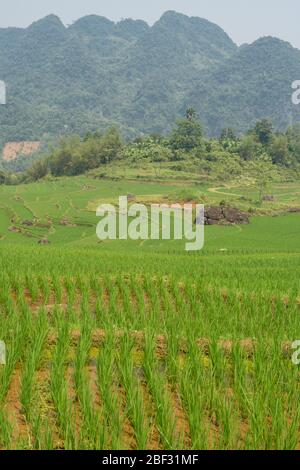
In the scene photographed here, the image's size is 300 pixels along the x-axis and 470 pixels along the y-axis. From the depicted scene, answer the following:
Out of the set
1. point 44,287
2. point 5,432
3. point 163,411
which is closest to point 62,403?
point 5,432

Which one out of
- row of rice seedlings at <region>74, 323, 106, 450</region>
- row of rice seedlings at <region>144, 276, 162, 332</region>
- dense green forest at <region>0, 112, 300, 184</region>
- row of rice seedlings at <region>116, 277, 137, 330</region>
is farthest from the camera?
dense green forest at <region>0, 112, 300, 184</region>

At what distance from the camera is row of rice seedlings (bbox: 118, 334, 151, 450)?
150 inches

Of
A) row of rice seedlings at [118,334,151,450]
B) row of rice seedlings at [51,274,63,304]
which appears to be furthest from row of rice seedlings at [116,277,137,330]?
row of rice seedlings at [51,274,63,304]

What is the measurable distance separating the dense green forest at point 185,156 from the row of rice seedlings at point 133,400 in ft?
235

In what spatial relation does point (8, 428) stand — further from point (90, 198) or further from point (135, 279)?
point (90, 198)

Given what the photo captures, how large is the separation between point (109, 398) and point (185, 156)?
3224 inches

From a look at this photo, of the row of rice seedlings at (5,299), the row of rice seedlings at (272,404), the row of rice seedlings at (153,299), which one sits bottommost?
the row of rice seedlings at (153,299)

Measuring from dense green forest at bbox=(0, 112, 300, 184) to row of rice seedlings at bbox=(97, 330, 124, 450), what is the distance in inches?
2830

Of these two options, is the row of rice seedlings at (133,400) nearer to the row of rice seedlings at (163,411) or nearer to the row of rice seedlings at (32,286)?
the row of rice seedlings at (163,411)

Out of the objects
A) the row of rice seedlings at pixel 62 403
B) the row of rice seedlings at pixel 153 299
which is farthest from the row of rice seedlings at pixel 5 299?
the row of rice seedlings at pixel 62 403

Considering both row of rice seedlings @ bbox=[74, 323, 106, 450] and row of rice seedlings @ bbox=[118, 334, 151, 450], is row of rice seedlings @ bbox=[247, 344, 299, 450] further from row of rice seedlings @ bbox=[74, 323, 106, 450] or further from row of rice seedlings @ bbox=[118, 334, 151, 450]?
row of rice seedlings @ bbox=[74, 323, 106, 450]

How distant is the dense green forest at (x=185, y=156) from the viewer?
8062cm
